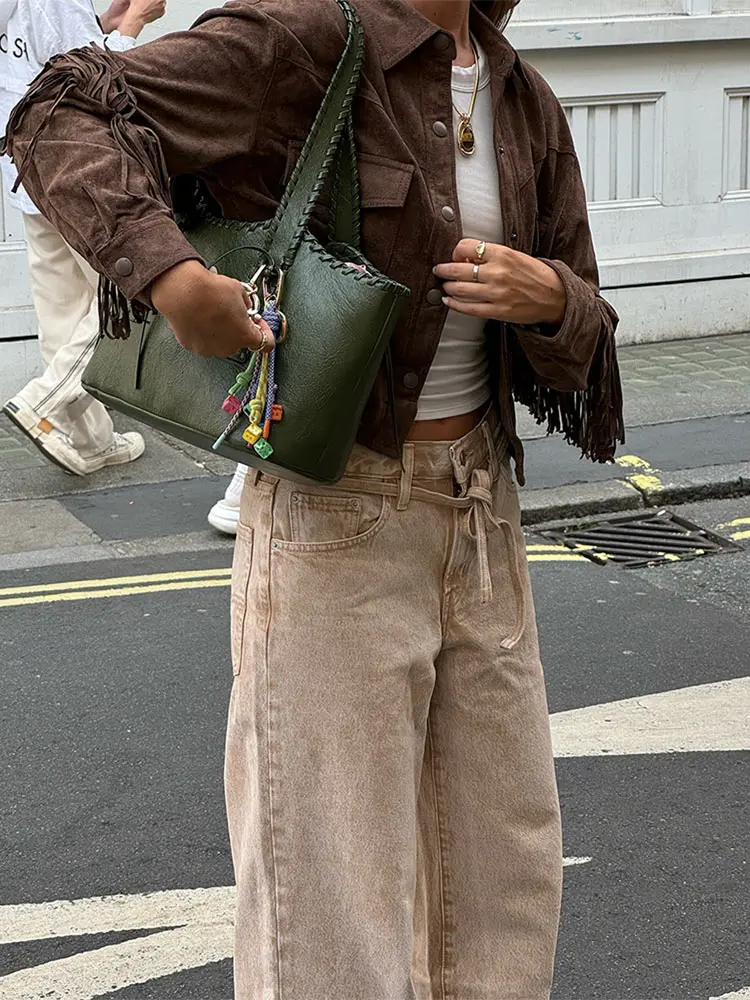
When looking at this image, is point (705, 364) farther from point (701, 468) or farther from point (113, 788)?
point (113, 788)

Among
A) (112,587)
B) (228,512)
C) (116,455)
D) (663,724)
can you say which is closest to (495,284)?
(663,724)

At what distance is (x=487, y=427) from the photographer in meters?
2.44

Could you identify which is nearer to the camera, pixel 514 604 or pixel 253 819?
pixel 253 819

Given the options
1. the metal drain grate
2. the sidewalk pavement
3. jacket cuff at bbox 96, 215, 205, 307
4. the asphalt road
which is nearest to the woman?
jacket cuff at bbox 96, 215, 205, 307

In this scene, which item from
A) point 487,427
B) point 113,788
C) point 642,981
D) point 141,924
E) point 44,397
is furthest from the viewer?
point 44,397

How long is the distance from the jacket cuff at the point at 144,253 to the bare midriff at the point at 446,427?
505 millimetres

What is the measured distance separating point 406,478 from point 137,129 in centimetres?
63

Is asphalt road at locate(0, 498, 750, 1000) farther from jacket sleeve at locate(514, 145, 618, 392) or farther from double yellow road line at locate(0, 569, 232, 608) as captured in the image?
jacket sleeve at locate(514, 145, 618, 392)

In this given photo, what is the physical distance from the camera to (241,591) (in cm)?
236

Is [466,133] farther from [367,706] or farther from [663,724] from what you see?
[663,724]

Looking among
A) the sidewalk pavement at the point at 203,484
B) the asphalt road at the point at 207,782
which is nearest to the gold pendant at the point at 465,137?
the asphalt road at the point at 207,782

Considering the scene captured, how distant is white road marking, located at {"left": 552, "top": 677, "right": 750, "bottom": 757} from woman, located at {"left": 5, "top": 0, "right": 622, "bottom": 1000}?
1920mm

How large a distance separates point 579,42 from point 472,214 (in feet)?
25.5

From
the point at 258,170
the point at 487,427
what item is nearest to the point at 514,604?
the point at 487,427
